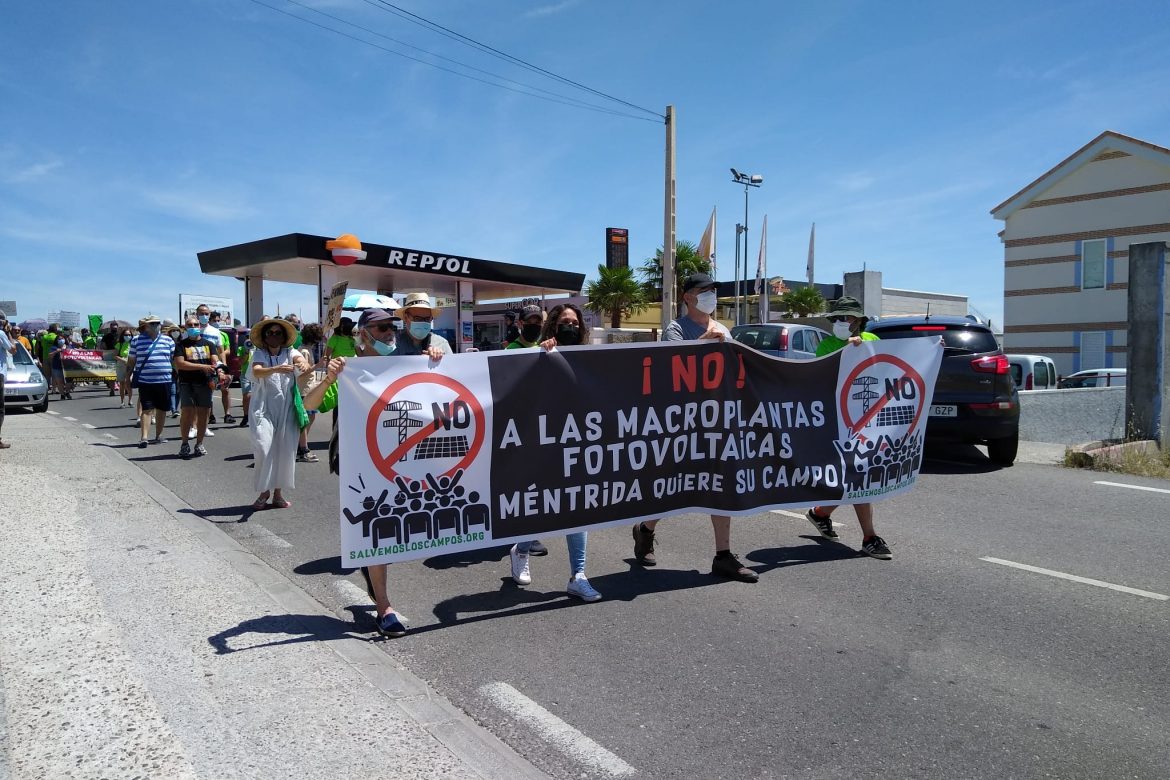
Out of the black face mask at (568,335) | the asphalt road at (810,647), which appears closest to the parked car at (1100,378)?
the asphalt road at (810,647)

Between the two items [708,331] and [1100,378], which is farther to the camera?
[1100,378]

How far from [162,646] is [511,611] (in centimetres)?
182

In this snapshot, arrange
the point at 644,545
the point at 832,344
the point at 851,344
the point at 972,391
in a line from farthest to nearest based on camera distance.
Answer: the point at 972,391 → the point at 832,344 → the point at 851,344 → the point at 644,545

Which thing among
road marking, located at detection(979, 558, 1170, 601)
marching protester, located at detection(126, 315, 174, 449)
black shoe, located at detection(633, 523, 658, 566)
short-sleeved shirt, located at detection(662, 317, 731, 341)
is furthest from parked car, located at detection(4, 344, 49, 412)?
road marking, located at detection(979, 558, 1170, 601)

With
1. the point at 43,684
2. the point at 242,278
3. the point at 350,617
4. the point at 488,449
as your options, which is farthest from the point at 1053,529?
the point at 242,278

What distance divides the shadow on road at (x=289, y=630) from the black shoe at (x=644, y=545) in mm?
2117

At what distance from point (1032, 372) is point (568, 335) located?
1447 cm

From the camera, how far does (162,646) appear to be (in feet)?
12.3

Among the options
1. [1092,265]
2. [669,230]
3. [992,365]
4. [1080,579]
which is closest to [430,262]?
[669,230]

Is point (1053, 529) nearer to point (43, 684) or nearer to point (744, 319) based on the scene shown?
point (43, 684)

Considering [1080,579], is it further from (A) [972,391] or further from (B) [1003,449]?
(B) [1003,449]

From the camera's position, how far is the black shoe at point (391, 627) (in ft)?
13.5

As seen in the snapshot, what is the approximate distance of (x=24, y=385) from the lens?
1588 centimetres

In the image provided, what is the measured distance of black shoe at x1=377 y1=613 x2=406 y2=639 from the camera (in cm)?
412
